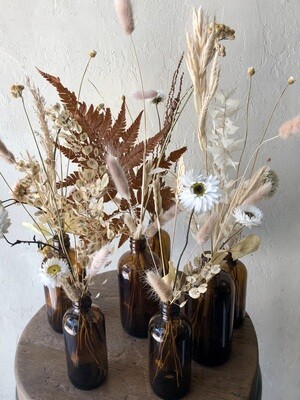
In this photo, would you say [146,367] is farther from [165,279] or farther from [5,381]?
[5,381]

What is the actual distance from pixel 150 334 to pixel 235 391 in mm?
176

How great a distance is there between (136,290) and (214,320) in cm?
16

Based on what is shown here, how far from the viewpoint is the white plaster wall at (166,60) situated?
0.93 metres

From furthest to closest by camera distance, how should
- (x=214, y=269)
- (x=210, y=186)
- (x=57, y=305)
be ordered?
(x=57, y=305) < (x=214, y=269) < (x=210, y=186)

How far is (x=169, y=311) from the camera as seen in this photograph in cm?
71

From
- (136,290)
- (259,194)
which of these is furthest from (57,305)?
(259,194)

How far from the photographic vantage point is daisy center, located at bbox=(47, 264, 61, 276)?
2.31 ft

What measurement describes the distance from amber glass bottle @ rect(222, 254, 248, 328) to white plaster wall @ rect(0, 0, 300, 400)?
0.19 metres

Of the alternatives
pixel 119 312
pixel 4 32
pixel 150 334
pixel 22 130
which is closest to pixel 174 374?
pixel 150 334

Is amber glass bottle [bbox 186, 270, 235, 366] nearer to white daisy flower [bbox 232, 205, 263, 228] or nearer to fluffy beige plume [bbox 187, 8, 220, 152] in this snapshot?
white daisy flower [bbox 232, 205, 263, 228]

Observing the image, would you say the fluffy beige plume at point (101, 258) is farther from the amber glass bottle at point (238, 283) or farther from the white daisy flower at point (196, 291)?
the amber glass bottle at point (238, 283)

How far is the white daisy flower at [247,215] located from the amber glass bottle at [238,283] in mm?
185

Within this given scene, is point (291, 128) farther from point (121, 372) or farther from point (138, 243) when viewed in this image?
point (121, 372)

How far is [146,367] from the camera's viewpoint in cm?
82
